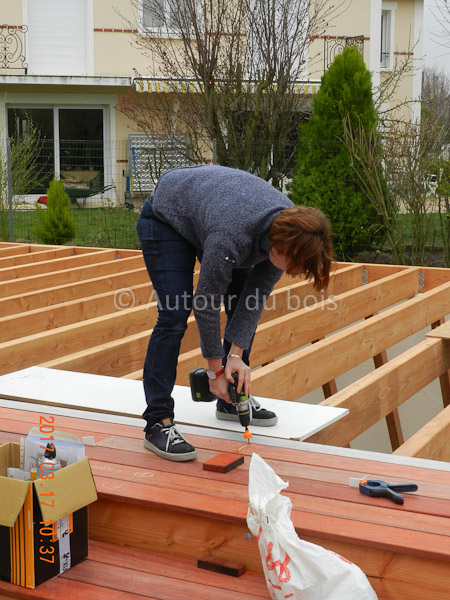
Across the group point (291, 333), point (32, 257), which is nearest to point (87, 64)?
point (32, 257)

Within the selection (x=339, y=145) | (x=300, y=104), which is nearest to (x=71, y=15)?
(x=300, y=104)

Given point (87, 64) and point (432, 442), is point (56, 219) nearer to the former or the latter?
point (432, 442)

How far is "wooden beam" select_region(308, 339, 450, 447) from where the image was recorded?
303 cm

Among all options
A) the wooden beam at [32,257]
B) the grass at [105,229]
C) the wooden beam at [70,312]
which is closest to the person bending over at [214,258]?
the wooden beam at [70,312]

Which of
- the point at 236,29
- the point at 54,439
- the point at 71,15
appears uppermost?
the point at 71,15

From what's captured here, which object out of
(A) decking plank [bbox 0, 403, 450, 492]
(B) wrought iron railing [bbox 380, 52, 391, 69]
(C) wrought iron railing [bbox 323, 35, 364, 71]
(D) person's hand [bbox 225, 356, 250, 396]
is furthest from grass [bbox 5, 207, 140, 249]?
(B) wrought iron railing [bbox 380, 52, 391, 69]

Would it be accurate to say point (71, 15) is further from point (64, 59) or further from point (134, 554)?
point (134, 554)

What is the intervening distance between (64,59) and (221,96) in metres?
6.21

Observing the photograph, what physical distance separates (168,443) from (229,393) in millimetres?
261

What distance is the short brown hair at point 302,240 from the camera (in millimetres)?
2137

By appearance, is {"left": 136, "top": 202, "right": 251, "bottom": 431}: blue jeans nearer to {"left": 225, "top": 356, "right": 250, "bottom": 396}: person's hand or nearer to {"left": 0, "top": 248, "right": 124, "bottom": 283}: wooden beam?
{"left": 225, "top": 356, "right": 250, "bottom": 396}: person's hand

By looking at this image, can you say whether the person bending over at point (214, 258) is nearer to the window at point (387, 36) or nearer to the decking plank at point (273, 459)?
the decking plank at point (273, 459)

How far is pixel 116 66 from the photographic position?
14625 mm

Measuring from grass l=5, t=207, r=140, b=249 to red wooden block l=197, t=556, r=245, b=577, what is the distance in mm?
6948
